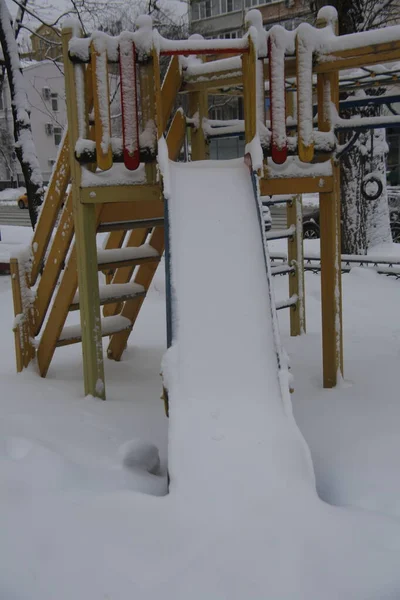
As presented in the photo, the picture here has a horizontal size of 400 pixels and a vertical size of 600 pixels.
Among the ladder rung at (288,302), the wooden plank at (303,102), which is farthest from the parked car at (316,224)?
the wooden plank at (303,102)

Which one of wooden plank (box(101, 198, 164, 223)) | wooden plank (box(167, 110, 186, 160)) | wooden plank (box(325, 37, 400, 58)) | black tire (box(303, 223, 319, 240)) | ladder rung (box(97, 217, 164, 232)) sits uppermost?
wooden plank (box(325, 37, 400, 58))

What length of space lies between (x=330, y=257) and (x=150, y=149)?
139 cm

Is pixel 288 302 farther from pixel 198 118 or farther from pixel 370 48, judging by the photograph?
pixel 370 48

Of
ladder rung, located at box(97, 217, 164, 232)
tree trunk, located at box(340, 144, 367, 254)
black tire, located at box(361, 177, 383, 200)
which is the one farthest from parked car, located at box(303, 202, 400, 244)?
ladder rung, located at box(97, 217, 164, 232)

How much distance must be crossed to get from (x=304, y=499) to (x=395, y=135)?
82.6ft

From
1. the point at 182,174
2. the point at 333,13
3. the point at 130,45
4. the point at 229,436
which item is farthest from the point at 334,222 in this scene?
the point at 229,436

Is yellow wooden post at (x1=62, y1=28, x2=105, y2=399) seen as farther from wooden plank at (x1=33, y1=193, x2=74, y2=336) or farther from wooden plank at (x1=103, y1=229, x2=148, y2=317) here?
wooden plank at (x1=103, y1=229, x2=148, y2=317)

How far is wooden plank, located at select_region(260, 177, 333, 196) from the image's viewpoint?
371cm

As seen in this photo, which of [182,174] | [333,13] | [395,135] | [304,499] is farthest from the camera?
[395,135]

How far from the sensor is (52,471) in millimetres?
2439

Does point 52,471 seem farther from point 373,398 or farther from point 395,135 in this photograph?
point 395,135

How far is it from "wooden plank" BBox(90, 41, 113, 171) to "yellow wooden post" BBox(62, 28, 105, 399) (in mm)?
181

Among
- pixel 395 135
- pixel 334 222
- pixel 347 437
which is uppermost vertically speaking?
pixel 395 135

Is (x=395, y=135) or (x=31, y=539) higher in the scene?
(x=395, y=135)
